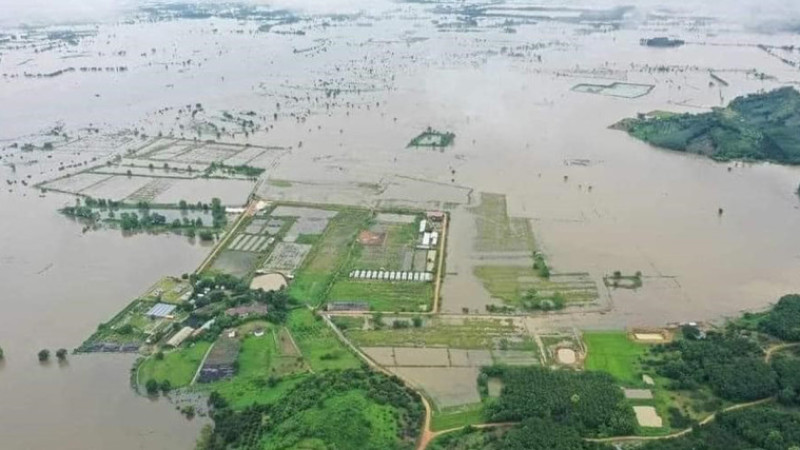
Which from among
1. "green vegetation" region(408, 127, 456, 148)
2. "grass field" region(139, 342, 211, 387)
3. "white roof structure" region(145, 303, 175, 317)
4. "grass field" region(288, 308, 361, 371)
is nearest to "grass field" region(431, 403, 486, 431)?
"grass field" region(288, 308, 361, 371)

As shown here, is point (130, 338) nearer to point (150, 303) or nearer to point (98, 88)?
point (150, 303)

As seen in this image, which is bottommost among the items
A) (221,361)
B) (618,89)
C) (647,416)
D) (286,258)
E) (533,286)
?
(647,416)

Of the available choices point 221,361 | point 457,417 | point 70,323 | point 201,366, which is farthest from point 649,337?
point 70,323

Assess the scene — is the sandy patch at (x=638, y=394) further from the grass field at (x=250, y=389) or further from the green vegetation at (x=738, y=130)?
the green vegetation at (x=738, y=130)

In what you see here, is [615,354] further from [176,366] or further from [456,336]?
[176,366]

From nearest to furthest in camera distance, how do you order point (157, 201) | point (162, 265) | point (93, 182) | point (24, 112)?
point (162, 265), point (157, 201), point (93, 182), point (24, 112)

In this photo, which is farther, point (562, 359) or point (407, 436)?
point (562, 359)

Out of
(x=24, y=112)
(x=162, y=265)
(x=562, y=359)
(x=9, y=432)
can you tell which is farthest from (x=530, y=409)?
(x=24, y=112)
